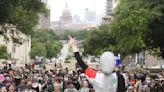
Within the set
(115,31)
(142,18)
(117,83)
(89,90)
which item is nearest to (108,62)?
(117,83)

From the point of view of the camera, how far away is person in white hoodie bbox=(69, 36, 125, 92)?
305 inches

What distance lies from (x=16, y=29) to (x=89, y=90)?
1842 cm

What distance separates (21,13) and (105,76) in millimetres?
24555

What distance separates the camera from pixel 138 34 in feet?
100

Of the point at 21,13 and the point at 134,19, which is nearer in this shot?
the point at 134,19

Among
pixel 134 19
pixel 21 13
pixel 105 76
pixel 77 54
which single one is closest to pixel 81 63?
pixel 77 54

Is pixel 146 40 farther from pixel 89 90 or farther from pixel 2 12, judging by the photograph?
pixel 89 90

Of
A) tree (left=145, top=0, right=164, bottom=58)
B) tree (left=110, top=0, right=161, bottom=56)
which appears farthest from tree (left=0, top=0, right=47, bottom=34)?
tree (left=145, top=0, right=164, bottom=58)

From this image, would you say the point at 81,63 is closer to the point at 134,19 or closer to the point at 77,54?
the point at 77,54

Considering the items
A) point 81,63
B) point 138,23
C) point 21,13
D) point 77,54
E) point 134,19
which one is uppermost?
point 77,54

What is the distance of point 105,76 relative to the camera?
788cm

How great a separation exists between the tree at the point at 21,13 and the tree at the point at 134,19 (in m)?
3.95

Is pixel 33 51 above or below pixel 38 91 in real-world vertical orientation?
below

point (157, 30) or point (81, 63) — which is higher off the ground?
point (81, 63)
